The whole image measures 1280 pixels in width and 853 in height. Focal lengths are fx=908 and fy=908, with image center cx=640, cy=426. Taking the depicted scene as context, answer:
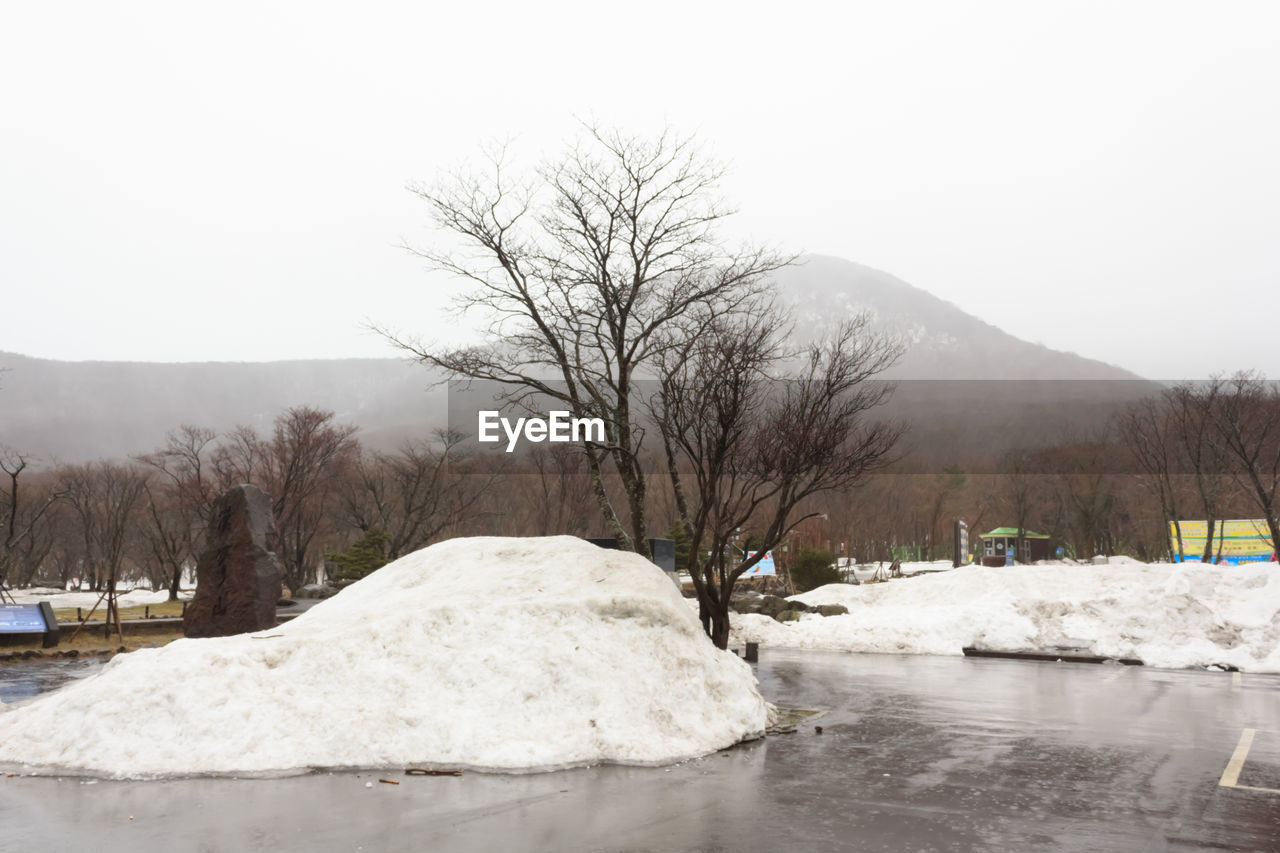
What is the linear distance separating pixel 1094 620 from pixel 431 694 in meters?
21.1

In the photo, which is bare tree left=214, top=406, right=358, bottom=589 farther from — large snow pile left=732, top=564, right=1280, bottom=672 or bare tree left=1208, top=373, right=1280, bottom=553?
bare tree left=1208, top=373, right=1280, bottom=553

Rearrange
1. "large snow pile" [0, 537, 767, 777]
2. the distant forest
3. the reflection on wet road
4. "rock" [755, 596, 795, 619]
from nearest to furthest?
1. "large snow pile" [0, 537, 767, 777]
2. the reflection on wet road
3. "rock" [755, 596, 795, 619]
4. the distant forest

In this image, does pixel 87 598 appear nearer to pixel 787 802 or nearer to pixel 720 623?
pixel 720 623

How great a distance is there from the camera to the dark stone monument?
66.9 feet

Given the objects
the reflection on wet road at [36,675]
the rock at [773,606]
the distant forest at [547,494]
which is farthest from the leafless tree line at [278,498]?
the rock at [773,606]

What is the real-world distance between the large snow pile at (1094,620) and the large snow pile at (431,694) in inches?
578

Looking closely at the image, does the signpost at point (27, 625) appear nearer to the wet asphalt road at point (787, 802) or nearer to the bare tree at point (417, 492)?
the wet asphalt road at point (787, 802)

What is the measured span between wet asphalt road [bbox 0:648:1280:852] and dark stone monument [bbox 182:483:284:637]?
1199 centimetres

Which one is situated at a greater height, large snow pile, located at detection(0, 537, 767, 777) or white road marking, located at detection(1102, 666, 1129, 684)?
large snow pile, located at detection(0, 537, 767, 777)

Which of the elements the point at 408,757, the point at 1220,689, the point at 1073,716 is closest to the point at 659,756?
the point at 408,757

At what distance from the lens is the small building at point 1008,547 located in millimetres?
56231

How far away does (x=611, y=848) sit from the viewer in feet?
22.0

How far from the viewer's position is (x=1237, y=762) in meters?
10.3

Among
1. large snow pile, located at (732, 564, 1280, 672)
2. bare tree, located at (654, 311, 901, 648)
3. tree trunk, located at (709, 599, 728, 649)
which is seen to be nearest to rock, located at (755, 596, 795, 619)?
large snow pile, located at (732, 564, 1280, 672)
